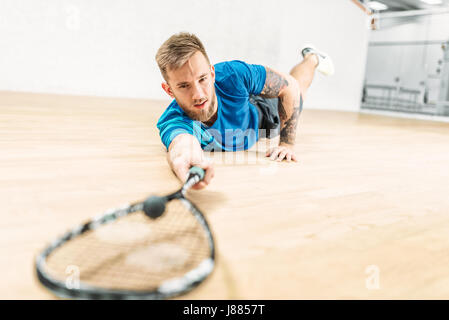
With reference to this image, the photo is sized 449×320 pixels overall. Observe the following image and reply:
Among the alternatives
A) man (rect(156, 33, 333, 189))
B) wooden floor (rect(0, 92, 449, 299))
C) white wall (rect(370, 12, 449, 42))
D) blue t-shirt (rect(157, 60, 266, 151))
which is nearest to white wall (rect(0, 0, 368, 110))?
white wall (rect(370, 12, 449, 42))

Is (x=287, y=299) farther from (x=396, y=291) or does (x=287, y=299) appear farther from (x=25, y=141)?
(x=25, y=141)

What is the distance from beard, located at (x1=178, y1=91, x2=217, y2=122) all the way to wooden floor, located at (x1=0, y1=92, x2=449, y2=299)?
0.58 ft

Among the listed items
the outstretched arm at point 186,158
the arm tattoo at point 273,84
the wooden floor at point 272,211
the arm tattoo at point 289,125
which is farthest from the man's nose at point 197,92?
the arm tattoo at point 289,125

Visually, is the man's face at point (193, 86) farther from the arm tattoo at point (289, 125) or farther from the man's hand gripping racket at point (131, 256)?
the man's hand gripping racket at point (131, 256)

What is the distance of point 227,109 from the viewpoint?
1.46 meters

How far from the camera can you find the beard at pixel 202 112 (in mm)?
1250

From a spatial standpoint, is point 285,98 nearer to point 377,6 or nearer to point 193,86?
point 193,86

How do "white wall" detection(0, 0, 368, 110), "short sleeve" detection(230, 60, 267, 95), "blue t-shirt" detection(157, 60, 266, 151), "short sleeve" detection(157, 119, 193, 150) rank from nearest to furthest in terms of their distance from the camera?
"short sleeve" detection(157, 119, 193, 150) → "blue t-shirt" detection(157, 60, 266, 151) → "short sleeve" detection(230, 60, 267, 95) → "white wall" detection(0, 0, 368, 110)

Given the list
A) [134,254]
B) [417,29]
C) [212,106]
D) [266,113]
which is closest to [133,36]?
[266,113]

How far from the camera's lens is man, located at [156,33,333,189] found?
110cm

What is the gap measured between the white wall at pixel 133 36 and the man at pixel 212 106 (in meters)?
3.30

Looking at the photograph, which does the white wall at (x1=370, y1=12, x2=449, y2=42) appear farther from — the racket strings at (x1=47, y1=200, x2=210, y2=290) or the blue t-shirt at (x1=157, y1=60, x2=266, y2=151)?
the racket strings at (x1=47, y1=200, x2=210, y2=290)

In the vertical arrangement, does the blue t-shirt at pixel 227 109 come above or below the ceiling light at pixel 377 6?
below

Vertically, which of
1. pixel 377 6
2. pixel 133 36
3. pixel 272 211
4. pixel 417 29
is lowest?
pixel 272 211
